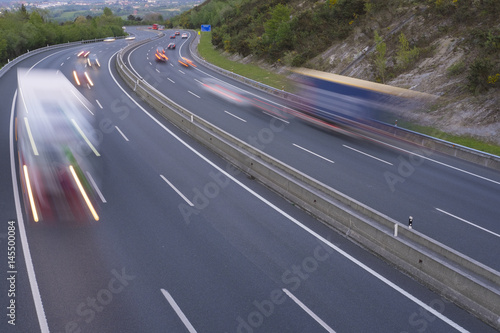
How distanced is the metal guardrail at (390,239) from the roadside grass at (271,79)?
1158 cm

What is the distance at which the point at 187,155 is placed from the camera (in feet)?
66.2

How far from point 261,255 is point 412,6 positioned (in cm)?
3776

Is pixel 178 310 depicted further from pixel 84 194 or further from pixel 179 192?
pixel 84 194

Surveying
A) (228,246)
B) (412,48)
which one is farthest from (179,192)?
(412,48)

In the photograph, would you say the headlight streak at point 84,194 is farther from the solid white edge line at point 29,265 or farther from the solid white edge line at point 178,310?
the solid white edge line at point 178,310

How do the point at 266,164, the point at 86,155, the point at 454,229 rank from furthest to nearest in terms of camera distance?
the point at 86,155
the point at 266,164
the point at 454,229

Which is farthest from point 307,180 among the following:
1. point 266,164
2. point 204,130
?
point 204,130

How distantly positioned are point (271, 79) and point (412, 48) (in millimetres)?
13753

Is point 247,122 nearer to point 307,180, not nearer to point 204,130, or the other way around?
point 204,130

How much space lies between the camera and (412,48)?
3509 centimetres

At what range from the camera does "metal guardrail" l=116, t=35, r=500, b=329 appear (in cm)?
957

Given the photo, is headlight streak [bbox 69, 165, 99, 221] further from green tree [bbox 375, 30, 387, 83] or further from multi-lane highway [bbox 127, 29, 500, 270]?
green tree [bbox 375, 30, 387, 83]

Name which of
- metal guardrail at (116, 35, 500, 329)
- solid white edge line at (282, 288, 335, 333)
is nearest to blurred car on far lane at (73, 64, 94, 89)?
metal guardrail at (116, 35, 500, 329)

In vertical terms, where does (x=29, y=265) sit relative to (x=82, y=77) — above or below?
below
